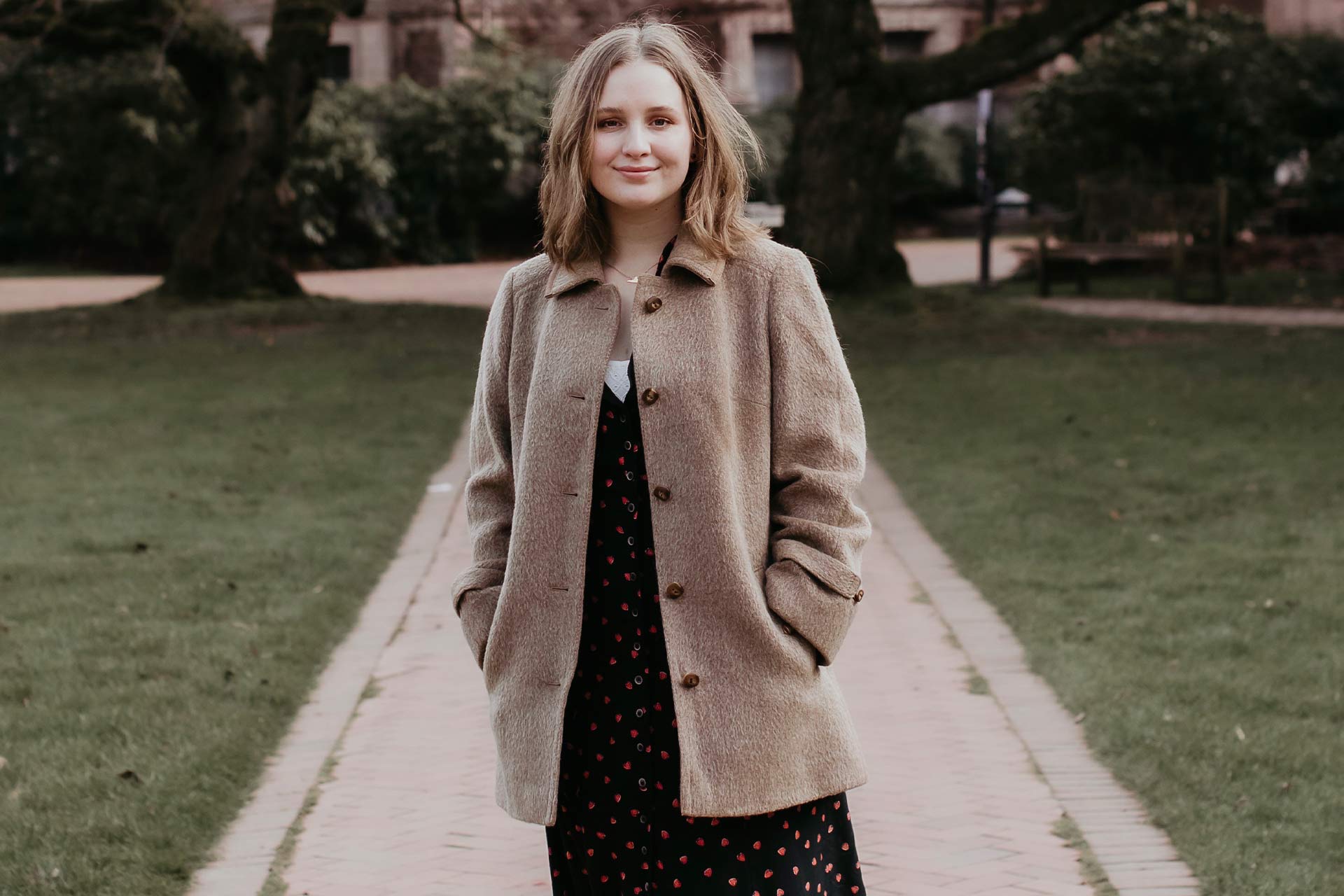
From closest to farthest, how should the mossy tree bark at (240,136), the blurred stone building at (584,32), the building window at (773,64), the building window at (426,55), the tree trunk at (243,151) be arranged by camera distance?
the mossy tree bark at (240,136) → the tree trunk at (243,151) → the blurred stone building at (584,32) → the building window at (426,55) → the building window at (773,64)

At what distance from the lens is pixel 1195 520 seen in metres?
7.96

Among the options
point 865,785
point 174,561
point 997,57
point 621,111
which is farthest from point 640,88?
point 997,57

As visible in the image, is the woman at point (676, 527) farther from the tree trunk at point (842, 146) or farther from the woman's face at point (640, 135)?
the tree trunk at point (842, 146)

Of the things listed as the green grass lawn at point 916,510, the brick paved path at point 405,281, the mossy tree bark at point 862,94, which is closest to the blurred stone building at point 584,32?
the brick paved path at point 405,281

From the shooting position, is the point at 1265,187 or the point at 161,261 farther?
the point at 161,261

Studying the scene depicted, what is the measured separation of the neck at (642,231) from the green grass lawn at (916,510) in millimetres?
2198

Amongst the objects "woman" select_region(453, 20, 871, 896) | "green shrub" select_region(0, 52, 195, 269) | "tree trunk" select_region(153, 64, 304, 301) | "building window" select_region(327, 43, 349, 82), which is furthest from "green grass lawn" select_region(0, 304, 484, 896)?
"building window" select_region(327, 43, 349, 82)

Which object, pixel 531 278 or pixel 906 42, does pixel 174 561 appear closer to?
pixel 531 278

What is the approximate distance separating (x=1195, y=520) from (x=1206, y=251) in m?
11.8

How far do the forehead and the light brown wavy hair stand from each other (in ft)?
0.04

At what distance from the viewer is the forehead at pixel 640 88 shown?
257cm

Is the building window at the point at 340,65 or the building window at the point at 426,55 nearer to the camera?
the building window at the point at 426,55

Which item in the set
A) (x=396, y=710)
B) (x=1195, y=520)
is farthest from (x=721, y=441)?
(x=1195, y=520)

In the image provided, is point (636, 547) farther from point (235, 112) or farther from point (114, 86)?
point (114, 86)
